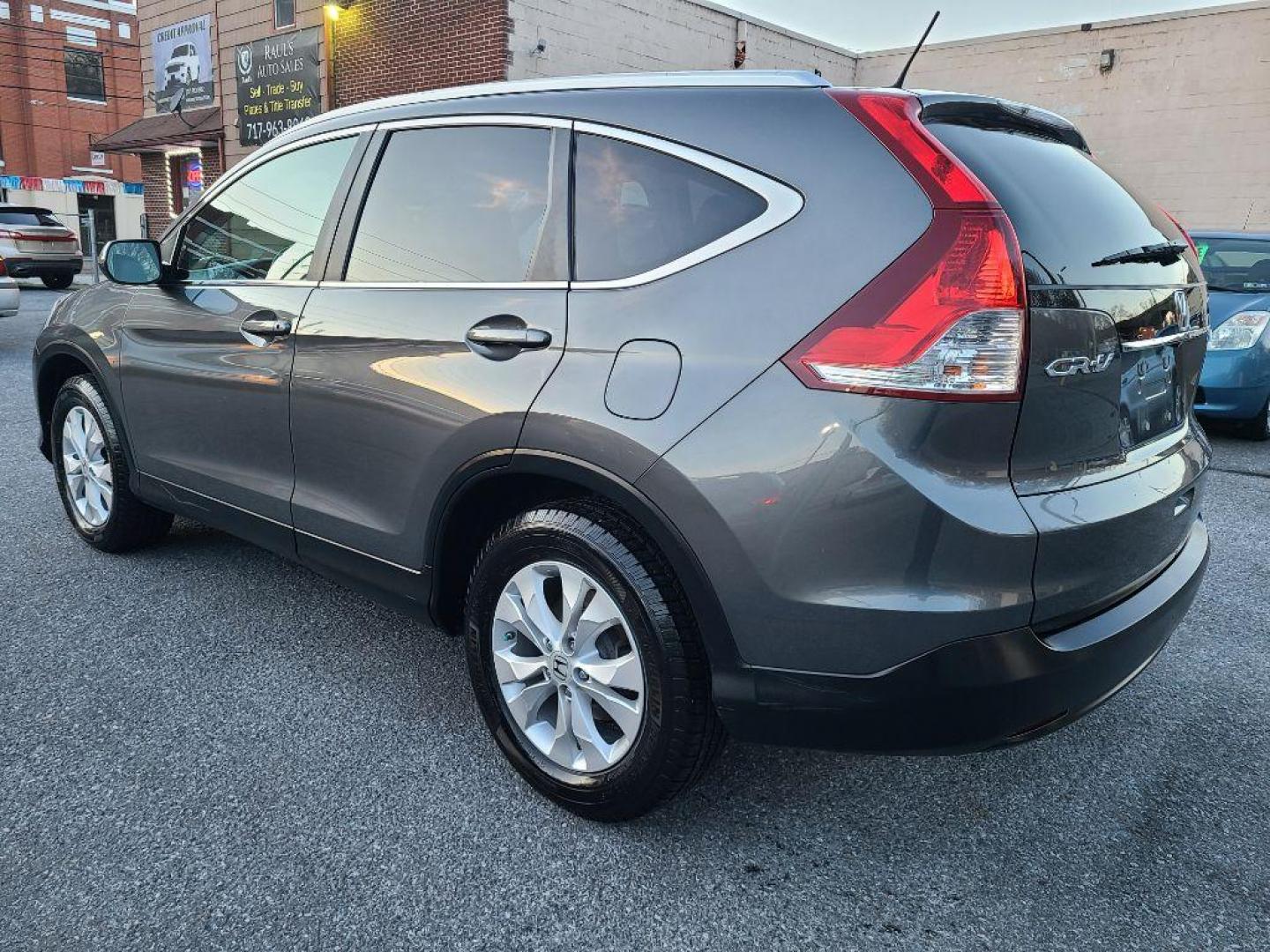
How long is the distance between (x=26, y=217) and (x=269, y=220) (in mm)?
20641

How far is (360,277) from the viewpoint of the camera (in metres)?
2.73

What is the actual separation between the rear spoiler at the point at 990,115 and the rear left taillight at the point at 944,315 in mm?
213

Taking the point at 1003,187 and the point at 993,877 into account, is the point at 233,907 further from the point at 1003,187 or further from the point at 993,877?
the point at 1003,187

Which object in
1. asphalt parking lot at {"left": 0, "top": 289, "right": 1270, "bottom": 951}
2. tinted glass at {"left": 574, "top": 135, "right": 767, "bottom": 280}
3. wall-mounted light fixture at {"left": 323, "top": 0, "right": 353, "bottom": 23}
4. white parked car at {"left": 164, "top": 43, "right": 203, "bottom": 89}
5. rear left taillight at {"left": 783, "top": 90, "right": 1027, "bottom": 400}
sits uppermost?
wall-mounted light fixture at {"left": 323, "top": 0, "right": 353, "bottom": 23}

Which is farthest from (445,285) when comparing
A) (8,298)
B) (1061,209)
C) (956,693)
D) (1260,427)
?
(8,298)

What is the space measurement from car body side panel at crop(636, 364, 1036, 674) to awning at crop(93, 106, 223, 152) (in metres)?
20.6

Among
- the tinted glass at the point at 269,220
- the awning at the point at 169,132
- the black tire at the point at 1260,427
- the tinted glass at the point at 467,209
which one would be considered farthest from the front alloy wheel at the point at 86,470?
the awning at the point at 169,132

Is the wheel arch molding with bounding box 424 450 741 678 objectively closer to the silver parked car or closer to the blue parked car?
the blue parked car

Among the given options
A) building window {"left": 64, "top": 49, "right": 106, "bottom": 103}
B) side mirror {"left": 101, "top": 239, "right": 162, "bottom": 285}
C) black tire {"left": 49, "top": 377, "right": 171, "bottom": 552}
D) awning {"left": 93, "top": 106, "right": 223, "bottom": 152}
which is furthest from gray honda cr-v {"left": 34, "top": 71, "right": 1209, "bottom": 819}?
building window {"left": 64, "top": 49, "right": 106, "bottom": 103}

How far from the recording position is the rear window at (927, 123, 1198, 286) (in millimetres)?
1808

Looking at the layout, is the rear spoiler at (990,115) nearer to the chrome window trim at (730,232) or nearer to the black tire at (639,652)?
the chrome window trim at (730,232)

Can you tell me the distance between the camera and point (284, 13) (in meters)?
17.6

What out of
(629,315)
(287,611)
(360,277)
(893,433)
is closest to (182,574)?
(287,611)

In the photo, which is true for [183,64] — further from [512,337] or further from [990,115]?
[990,115]
